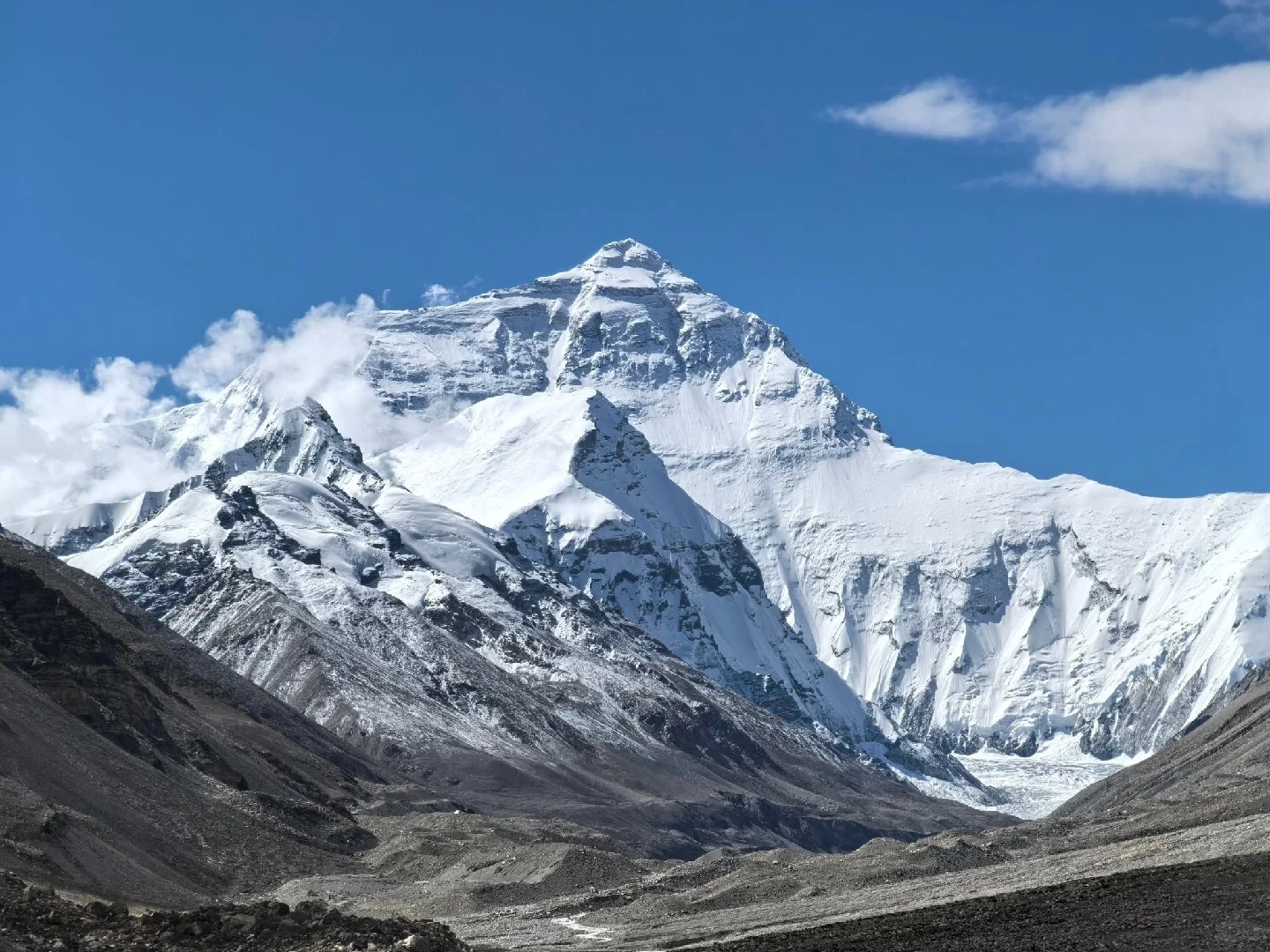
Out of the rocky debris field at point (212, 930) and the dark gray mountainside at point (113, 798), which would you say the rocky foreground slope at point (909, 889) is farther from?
the rocky debris field at point (212, 930)

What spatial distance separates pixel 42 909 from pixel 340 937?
10.9 metres

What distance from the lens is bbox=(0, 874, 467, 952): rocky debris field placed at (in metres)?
79.1

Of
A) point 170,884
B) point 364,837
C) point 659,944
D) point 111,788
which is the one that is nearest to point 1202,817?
point 659,944

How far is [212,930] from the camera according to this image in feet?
273

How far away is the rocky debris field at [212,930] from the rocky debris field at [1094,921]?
14.1 metres

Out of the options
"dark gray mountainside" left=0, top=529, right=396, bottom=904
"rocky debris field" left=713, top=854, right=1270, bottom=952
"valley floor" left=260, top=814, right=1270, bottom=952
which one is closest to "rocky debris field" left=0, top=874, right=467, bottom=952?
"rocky debris field" left=713, top=854, right=1270, bottom=952

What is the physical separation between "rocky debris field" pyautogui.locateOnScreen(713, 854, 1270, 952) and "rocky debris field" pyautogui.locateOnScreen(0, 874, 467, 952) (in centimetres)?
1407

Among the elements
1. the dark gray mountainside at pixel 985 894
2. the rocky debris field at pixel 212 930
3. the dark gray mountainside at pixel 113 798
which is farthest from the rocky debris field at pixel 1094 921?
the dark gray mountainside at pixel 113 798

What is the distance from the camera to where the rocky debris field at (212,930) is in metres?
79.1

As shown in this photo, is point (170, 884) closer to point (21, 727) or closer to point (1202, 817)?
point (21, 727)

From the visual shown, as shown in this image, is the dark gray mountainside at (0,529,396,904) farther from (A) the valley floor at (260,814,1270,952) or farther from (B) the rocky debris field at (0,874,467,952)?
(B) the rocky debris field at (0,874,467,952)

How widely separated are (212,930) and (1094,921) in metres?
30.6

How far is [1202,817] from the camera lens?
428 ft

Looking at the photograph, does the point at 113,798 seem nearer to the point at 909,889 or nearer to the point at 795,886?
the point at 795,886
